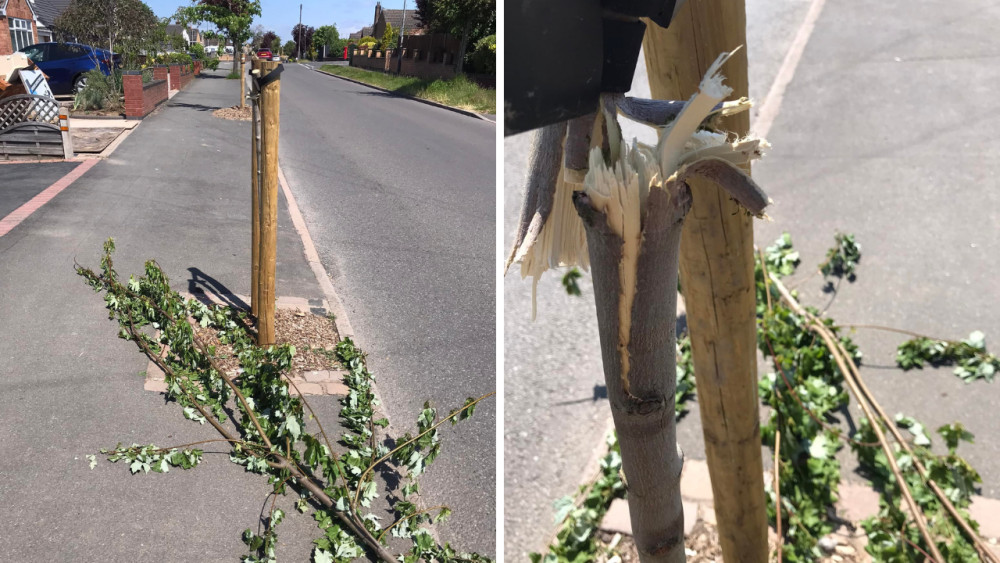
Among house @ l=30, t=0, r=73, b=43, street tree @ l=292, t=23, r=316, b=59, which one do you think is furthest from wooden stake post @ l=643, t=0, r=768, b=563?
street tree @ l=292, t=23, r=316, b=59

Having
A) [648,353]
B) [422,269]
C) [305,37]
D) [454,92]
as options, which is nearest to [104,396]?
[422,269]

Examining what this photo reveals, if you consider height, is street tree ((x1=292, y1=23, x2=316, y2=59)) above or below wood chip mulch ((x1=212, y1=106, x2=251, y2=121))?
above

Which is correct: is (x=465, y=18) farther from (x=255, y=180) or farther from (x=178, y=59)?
(x=255, y=180)

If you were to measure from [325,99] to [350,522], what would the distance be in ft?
73.4

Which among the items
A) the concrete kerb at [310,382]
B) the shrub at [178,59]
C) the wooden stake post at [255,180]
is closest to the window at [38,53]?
the shrub at [178,59]

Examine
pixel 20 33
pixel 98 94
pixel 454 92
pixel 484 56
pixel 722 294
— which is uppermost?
pixel 20 33

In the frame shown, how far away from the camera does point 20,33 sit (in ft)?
105

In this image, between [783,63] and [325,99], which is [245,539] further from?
Answer: [325,99]

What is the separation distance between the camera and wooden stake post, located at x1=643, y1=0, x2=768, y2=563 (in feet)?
3.48

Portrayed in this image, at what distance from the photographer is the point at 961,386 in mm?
4016

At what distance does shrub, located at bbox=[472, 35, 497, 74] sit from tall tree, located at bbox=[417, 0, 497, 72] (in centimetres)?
42

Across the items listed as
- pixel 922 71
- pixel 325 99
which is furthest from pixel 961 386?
pixel 325 99

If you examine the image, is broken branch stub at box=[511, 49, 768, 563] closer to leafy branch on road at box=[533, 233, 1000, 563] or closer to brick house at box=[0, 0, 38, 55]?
leafy branch on road at box=[533, 233, 1000, 563]

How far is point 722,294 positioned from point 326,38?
279 feet
